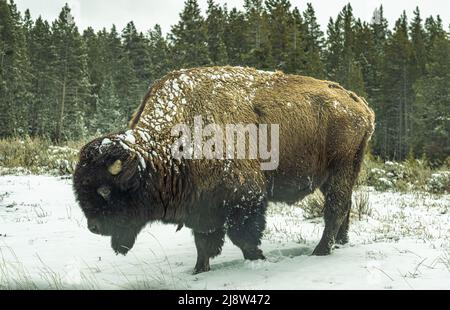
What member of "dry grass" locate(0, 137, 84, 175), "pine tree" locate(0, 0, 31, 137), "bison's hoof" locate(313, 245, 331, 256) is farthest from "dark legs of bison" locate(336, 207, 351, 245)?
"pine tree" locate(0, 0, 31, 137)

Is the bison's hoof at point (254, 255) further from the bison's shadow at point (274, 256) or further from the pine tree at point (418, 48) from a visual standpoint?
the pine tree at point (418, 48)

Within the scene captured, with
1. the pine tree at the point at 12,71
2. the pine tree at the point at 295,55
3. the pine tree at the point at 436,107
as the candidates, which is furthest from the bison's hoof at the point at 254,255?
the pine tree at the point at 12,71

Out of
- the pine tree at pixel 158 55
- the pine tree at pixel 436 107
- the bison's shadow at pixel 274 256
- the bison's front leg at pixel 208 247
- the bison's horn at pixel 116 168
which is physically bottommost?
the bison's shadow at pixel 274 256

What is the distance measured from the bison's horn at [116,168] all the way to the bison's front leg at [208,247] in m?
1.36

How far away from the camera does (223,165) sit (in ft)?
16.6

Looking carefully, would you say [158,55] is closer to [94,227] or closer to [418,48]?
[418,48]

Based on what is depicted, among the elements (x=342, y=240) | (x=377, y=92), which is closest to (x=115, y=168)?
(x=342, y=240)

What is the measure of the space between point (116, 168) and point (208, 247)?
4.91 ft

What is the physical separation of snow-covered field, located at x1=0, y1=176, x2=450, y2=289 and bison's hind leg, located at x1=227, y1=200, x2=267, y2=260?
0.96 ft

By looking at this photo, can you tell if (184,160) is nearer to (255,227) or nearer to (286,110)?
(255,227)

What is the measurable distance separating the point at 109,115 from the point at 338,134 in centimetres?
4861

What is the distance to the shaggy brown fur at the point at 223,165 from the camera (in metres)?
4.52

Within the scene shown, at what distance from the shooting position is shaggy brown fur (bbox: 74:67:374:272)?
14.8 feet

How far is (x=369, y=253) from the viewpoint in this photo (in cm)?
552
